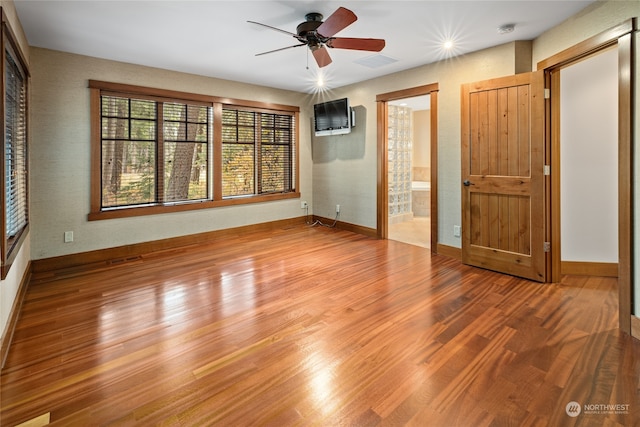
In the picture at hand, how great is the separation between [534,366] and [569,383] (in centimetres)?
19

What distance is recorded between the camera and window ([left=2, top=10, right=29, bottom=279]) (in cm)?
248

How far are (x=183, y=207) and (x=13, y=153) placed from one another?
2.27m

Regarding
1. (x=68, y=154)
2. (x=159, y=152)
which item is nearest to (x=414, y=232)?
(x=159, y=152)

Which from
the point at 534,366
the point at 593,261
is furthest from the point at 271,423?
the point at 593,261

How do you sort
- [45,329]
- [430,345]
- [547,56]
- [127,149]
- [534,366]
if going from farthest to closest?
[127,149] < [547,56] < [45,329] < [430,345] < [534,366]

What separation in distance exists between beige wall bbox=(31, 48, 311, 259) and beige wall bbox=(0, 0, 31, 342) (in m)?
0.32

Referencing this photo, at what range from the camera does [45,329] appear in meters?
2.58

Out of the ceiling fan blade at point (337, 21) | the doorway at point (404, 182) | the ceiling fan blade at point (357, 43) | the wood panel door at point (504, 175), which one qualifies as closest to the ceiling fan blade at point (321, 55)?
the ceiling fan blade at point (357, 43)

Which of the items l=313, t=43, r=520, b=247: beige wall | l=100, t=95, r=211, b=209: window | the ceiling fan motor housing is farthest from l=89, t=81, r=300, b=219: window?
the ceiling fan motor housing

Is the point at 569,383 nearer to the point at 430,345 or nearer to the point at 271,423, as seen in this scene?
the point at 430,345

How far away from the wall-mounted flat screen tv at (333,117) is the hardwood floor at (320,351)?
9.81 ft

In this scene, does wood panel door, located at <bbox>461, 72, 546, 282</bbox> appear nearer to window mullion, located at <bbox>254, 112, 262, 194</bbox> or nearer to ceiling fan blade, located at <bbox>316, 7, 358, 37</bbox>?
ceiling fan blade, located at <bbox>316, 7, 358, 37</bbox>

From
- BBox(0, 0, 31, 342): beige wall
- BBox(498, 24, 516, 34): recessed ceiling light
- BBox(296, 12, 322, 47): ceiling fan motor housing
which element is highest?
BBox(498, 24, 516, 34): recessed ceiling light

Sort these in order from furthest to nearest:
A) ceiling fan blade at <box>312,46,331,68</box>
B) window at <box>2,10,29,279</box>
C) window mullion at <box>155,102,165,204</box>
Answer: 1. window mullion at <box>155,102,165,204</box>
2. ceiling fan blade at <box>312,46,331,68</box>
3. window at <box>2,10,29,279</box>
